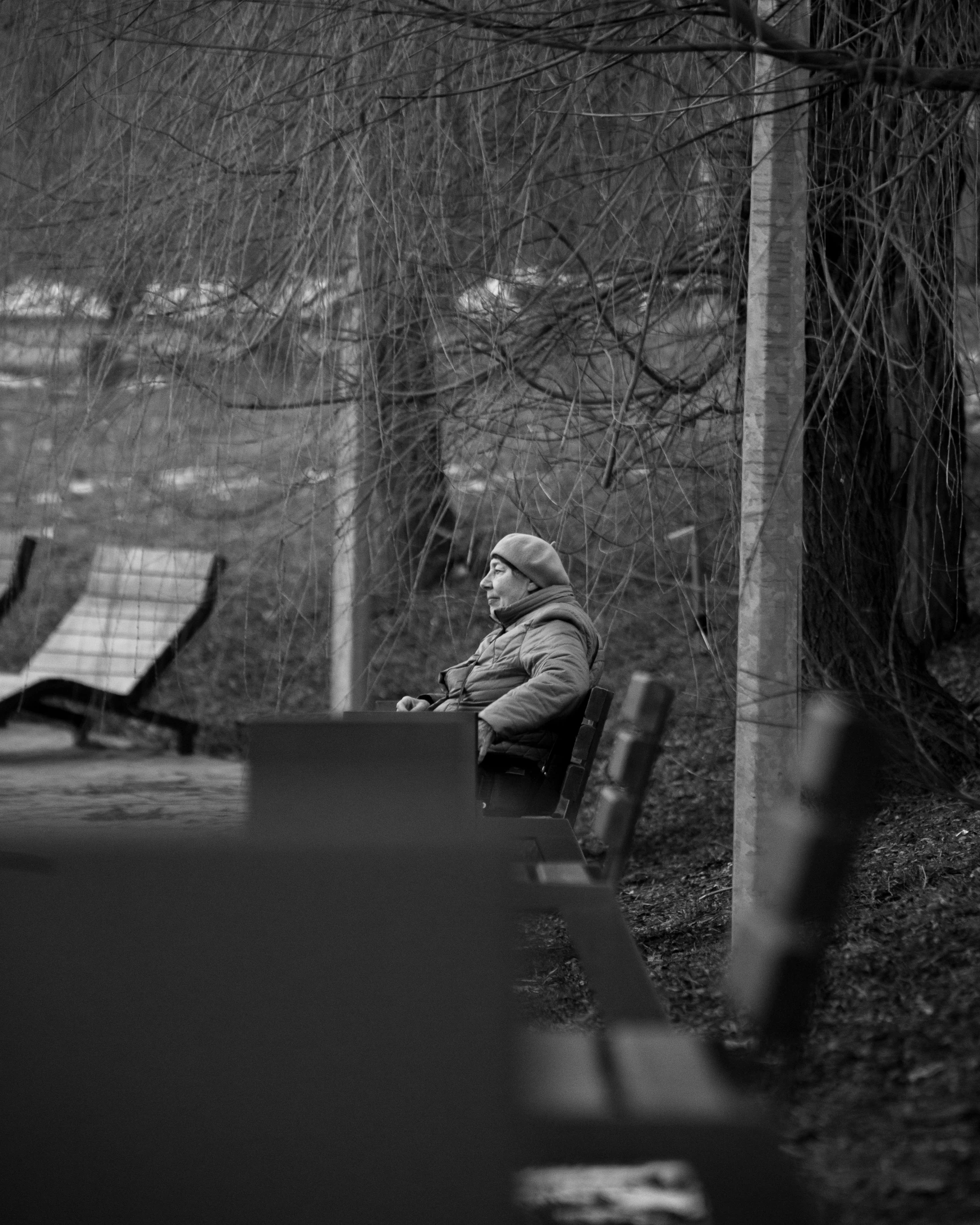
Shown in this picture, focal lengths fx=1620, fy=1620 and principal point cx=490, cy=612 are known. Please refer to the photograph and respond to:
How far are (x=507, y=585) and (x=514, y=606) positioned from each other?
0.07 meters

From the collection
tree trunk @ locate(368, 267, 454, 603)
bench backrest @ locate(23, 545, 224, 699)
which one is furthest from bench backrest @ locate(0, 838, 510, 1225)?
bench backrest @ locate(23, 545, 224, 699)

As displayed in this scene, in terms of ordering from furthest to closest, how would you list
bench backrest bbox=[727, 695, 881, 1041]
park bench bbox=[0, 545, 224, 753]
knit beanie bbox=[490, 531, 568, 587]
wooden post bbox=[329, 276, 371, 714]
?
park bench bbox=[0, 545, 224, 753] < wooden post bbox=[329, 276, 371, 714] < knit beanie bbox=[490, 531, 568, 587] < bench backrest bbox=[727, 695, 881, 1041]

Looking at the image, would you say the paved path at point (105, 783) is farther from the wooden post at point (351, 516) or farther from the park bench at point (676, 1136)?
the park bench at point (676, 1136)

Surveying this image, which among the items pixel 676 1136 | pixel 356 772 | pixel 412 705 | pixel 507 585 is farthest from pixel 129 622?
pixel 676 1136

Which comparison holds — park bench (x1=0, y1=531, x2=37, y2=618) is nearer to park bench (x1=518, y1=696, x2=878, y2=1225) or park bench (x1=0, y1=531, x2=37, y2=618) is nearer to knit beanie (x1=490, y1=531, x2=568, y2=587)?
knit beanie (x1=490, y1=531, x2=568, y2=587)

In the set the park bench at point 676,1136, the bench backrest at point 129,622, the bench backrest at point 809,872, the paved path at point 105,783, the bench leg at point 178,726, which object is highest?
the bench backrest at point 129,622

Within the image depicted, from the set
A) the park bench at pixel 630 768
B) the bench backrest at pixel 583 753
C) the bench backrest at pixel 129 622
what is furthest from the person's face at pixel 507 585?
the bench backrest at pixel 129 622

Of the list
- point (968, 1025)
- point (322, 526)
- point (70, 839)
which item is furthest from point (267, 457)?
point (70, 839)

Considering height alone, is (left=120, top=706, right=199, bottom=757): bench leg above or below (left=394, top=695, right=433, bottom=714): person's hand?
below

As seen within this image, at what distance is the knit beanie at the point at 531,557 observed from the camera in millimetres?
5148

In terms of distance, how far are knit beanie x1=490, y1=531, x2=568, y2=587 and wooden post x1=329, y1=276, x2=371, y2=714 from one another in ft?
3.20

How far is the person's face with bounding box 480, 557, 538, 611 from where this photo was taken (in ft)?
17.1

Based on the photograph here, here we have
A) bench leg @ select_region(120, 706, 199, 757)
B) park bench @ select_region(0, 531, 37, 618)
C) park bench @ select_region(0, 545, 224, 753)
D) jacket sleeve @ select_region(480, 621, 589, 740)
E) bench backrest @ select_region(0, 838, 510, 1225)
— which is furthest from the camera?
park bench @ select_region(0, 531, 37, 618)

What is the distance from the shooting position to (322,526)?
737 centimetres
